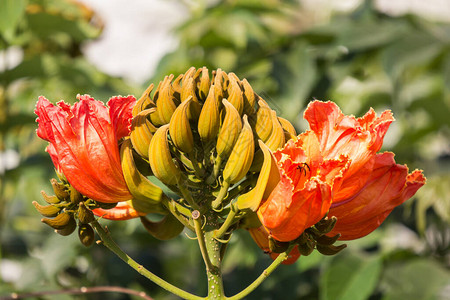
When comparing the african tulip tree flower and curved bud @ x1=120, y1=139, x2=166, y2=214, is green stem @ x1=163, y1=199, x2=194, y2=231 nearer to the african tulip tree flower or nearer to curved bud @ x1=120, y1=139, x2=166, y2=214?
curved bud @ x1=120, y1=139, x2=166, y2=214

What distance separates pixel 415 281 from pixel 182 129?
1460 millimetres

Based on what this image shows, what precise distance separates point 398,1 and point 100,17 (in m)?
2.42

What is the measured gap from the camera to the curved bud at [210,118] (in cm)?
104

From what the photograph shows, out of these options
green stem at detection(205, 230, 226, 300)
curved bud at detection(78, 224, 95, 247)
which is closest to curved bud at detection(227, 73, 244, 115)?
green stem at detection(205, 230, 226, 300)

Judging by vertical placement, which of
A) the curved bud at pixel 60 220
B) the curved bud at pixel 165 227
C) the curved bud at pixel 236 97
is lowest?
the curved bud at pixel 165 227

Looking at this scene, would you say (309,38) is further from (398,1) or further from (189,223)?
(398,1)

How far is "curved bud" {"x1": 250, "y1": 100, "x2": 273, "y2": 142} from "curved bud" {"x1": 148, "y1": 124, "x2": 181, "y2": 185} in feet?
0.54

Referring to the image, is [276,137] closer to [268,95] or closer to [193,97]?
→ [193,97]

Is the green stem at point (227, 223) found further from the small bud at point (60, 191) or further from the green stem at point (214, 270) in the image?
the small bud at point (60, 191)

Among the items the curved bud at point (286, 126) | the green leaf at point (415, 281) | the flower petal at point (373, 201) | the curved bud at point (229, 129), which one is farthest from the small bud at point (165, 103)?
the green leaf at point (415, 281)

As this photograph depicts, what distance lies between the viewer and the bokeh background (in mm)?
2189

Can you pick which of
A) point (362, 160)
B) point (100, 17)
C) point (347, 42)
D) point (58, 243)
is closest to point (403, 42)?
point (347, 42)

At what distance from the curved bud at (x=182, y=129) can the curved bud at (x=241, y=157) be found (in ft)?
0.27

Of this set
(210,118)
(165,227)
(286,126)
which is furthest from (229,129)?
(165,227)
